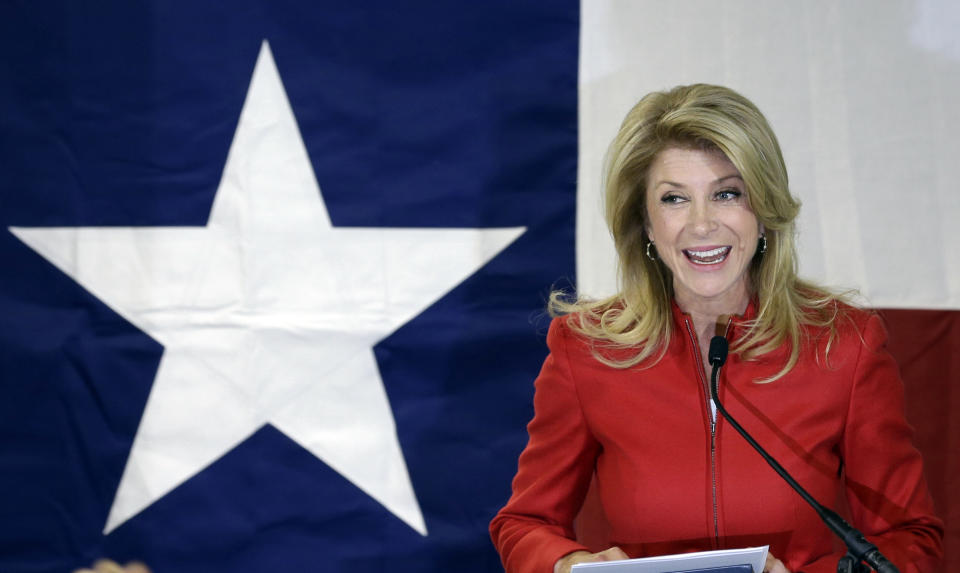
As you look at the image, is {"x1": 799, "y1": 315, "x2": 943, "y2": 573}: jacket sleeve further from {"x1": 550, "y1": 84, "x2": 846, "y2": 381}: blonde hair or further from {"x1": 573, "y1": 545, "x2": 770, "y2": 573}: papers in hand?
{"x1": 573, "y1": 545, "x2": 770, "y2": 573}: papers in hand

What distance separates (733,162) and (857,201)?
24.6 inches

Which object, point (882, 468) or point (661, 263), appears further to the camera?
point (661, 263)

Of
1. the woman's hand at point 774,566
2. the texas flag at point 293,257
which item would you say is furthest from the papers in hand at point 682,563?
the texas flag at point 293,257

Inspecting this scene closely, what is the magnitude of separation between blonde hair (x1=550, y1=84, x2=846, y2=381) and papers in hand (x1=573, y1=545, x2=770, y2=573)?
1.41ft

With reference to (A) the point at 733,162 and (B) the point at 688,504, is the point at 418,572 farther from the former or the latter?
(A) the point at 733,162

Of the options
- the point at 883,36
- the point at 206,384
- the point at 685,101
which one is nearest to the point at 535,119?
the point at 685,101

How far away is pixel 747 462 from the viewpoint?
4.55ft

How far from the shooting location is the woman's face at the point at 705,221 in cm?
143

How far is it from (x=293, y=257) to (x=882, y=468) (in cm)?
119

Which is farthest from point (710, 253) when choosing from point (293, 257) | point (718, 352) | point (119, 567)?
point (119, 567)

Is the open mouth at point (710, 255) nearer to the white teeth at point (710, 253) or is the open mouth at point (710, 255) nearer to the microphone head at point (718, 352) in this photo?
the white teeth at point (710, 253)

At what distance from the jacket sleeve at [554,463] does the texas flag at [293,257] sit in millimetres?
422

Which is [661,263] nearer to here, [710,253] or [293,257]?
[710,253]

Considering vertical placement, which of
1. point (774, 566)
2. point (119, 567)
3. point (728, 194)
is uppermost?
point (728, 194)
